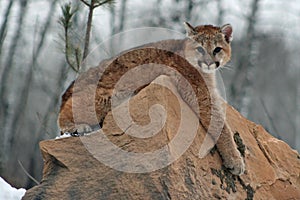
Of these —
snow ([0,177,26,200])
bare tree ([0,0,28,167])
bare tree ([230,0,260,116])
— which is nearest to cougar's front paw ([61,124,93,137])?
snow ([0,177,26,200])

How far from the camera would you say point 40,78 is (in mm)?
22766

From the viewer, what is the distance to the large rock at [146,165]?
14.7 feet

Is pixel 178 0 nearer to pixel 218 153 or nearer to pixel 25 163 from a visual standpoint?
pixel 25 163

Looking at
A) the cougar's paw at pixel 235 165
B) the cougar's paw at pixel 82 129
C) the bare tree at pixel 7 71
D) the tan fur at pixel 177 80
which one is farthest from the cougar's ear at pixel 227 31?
the bare tree at pixel 7 71

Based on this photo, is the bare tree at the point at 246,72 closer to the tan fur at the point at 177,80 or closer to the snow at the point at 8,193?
the tan fur at the point at 177,80

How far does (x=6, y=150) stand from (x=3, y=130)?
1.32m

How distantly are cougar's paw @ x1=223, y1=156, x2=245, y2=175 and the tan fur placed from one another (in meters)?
0.01

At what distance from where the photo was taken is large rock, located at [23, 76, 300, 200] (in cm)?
448

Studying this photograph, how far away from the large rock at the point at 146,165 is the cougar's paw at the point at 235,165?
60 millimetres

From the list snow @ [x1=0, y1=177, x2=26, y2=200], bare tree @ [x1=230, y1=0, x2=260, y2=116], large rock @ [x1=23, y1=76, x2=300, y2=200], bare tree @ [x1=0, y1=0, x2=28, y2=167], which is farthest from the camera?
bare tree @ [x1=0, y1=0, x2=28, y2=167]

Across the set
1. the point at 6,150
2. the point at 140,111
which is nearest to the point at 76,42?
the point at 140,111

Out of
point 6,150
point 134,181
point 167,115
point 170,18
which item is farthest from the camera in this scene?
point 6,150

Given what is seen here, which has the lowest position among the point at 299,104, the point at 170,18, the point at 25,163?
the point at 25,163

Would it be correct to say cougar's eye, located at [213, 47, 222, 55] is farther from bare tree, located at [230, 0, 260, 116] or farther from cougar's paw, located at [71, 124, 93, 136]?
bare tree, located at [230, 0, 260, 116]
